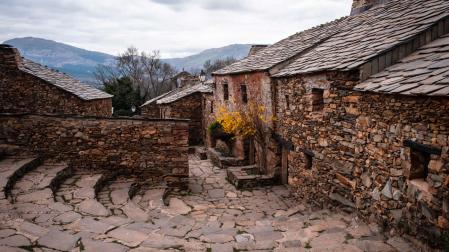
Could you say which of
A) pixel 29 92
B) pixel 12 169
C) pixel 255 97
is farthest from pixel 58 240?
pixel 29 92

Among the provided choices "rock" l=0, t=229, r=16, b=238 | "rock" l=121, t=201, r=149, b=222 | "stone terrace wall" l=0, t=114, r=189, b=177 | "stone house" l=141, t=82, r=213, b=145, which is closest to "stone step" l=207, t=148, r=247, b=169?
"stone terrace wall" l=0, t=114, r=189, b=177

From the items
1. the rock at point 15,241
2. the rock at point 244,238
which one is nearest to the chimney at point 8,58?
the rock at point 15,241

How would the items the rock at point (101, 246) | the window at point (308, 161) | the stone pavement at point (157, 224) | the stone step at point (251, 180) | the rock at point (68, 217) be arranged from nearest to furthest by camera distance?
1. the rock at point (101, 246)
2. the stone pavement at point (157, 224)
3. the rock at point (68, 217)
4. the window at point (308, 161)
5. the stone step at point (251, 180)

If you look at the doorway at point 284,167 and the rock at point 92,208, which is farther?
the doorway at point 284,167

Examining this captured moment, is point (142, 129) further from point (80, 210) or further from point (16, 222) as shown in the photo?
point (16, 222)

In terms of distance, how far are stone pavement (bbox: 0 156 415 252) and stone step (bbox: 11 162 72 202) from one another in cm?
4

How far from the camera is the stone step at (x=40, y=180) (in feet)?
22.6

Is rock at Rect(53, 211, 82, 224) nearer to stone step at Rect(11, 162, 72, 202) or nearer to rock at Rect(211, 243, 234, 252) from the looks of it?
stone step at Rect(11, 162, 72, 202)

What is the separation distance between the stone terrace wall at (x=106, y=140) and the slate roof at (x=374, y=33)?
4.00 meters

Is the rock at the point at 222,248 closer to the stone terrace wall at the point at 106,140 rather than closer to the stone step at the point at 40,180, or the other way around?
the stone step at the point at 40,180

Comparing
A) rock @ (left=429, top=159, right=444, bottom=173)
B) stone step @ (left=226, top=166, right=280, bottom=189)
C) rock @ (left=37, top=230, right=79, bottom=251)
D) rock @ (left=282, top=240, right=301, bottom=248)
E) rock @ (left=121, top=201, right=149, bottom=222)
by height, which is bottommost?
stone step @ (left=226, top=166, right=280, bottom=189)

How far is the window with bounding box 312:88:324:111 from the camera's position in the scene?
27.8 ft

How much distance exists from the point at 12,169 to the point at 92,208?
2.62 meters

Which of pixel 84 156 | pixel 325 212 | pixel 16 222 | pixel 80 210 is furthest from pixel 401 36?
pixel 84 156
